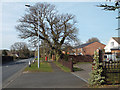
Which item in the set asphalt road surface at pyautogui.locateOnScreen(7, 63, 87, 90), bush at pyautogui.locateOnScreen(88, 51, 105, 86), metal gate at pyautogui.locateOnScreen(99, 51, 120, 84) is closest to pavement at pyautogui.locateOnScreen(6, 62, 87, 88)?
asphalt road surface at pyautogui.locateOnScreen(7, 63, 87, 90)

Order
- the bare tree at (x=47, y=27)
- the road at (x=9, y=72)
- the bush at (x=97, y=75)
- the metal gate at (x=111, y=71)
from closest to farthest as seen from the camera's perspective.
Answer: the bush at (x=97, y=75)
the metal gate at (x=111, y=71)
the road at (x=9, y=72)
the bare tree at (x=47, y=27)

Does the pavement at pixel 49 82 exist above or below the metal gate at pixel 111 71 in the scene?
below

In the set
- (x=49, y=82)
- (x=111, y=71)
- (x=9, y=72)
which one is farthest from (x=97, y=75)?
(x=9, y=72)

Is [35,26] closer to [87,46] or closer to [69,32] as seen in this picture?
[69,32]

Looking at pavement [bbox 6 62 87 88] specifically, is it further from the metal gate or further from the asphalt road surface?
the metal gate

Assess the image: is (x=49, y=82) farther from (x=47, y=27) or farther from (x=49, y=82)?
(x=47, y=27)

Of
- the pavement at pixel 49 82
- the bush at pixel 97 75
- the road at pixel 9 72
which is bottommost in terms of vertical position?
the road at pixel 9 72

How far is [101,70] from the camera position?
922 cm

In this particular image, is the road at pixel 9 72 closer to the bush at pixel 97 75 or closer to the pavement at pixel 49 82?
the pavement at pixel 49 82

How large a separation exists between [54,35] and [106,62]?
26.8m

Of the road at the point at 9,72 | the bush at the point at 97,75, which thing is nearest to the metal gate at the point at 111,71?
the bush at the point at 97,75

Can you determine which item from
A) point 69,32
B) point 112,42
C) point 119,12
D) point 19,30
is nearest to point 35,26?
point 19,30

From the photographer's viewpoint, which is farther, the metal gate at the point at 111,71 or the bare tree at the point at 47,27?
the bare tree at the point at 47,27

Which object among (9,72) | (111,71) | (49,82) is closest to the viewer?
(111,71)
